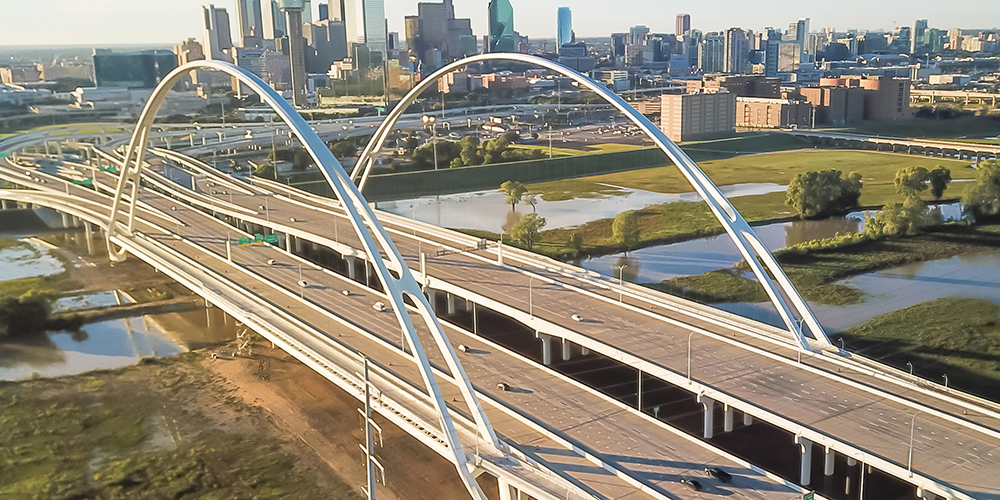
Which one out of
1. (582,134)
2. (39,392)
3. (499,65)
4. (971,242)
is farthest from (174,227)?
(499,65)

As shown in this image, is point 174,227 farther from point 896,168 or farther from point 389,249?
point 896,168

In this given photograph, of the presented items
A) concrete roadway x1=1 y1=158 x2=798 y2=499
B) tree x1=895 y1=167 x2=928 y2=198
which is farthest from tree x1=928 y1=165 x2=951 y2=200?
concrete roadway x1=1 y1=158 x2=798 y2=499

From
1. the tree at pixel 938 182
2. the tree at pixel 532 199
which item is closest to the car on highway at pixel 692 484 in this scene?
the tree at pixel 532 199

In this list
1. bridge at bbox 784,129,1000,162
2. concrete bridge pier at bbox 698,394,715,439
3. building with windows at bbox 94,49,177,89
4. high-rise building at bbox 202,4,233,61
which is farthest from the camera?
high-rise building at bbox 202,4,233,61

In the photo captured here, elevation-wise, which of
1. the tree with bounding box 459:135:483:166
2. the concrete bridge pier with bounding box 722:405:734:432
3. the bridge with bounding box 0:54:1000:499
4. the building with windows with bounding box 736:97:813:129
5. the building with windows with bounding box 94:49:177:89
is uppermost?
the building with windows with bounding box 94:49:177:89

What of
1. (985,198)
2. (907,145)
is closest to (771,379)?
(985,198)

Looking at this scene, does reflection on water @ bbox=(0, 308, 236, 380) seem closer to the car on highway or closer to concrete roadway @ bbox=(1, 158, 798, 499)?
concrete roadway @ bbox=(1, 158, 798, 499)

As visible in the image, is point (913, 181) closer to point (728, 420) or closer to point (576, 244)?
point (576, 244)

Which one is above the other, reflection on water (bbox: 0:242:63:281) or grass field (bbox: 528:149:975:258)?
grass field (bbox: 528:149:975:258)

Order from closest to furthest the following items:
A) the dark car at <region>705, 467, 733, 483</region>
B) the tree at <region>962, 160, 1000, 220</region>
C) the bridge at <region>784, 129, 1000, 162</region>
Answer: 1. the dark car at <region>705, 467, 733, 483</region>
2. the tree at <region>962, 160, 1000, 220</region>
3. the bridge at <region>784, 129, 1000, 162</region>
